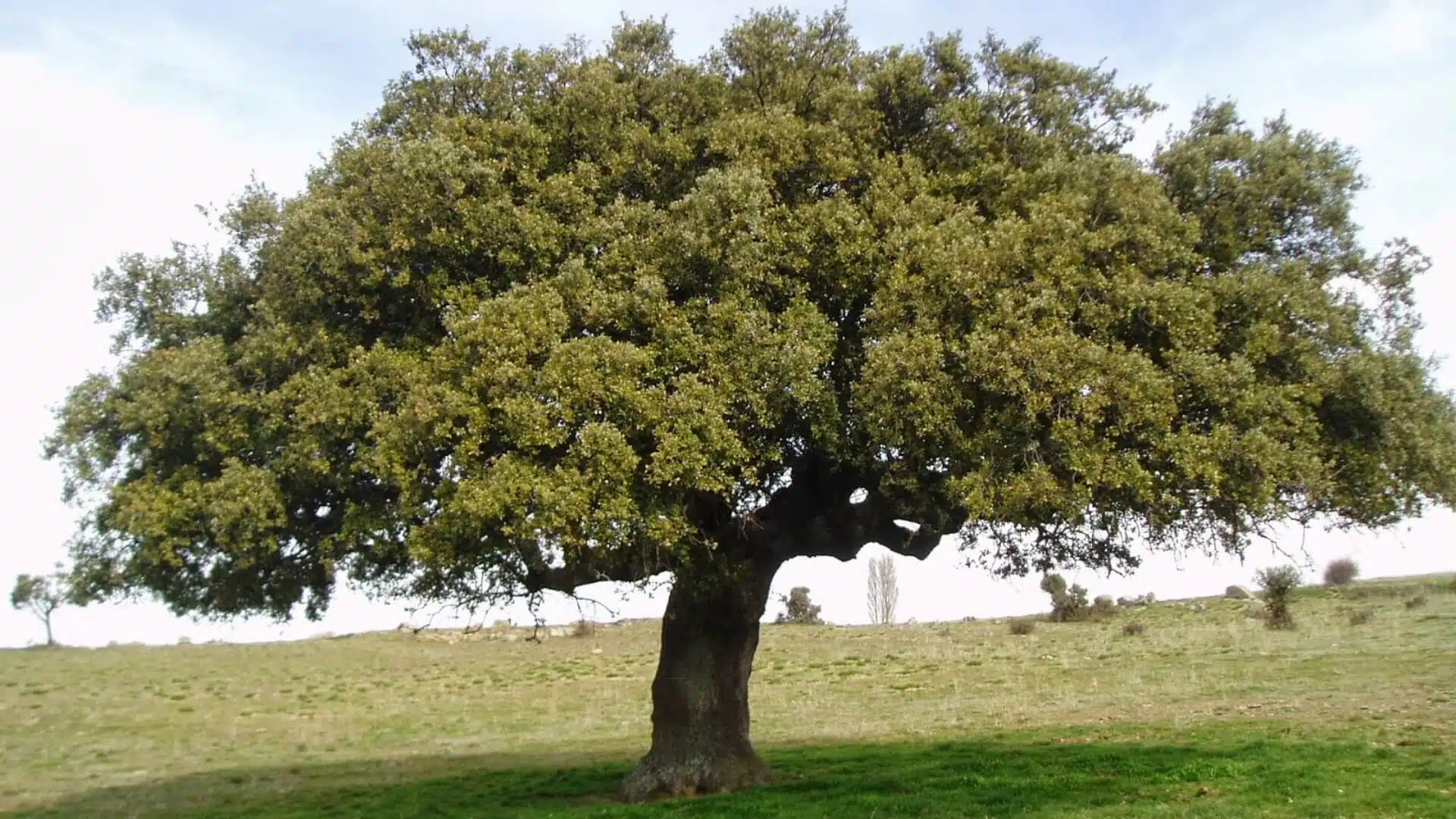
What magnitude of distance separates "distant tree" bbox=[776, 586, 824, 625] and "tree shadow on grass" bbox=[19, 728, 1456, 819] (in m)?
50.3

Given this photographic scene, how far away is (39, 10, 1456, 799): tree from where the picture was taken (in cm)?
1449

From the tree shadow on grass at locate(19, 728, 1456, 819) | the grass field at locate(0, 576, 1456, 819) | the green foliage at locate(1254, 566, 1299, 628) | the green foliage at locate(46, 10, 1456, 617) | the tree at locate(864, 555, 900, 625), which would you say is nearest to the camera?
the green foliage at locate(46, 10, 1456, 617)

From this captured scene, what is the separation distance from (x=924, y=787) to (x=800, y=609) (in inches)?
2361

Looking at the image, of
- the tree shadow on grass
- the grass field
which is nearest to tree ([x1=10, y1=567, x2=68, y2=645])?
the grass field

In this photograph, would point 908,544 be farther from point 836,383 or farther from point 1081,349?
point 1081,349

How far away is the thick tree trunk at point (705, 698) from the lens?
2062 cm

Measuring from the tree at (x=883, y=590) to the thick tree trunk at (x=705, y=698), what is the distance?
78353 millimetres

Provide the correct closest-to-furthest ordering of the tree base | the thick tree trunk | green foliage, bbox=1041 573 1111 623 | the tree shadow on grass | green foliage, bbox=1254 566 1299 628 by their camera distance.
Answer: the tree shadow on grass → the tree base → the thick tree trunk → green foliage, bbox=1254 566 1299 628 → green foliage, bbox=1041 573 1111 623

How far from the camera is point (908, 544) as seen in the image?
19688 mm

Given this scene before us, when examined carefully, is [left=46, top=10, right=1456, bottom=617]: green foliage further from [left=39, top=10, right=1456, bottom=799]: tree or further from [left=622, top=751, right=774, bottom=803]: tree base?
[left=622, top=751, right=774, bottom=803]: tree base

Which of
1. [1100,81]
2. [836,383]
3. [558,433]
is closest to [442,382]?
[558,433]

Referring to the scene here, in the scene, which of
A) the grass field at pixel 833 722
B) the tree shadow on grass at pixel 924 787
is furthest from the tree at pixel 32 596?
the tree shadow on grass at pixel 924 787

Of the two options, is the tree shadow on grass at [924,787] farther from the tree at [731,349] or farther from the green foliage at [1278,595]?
the green foliage at [1278,595]

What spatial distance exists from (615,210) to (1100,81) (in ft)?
29.2
